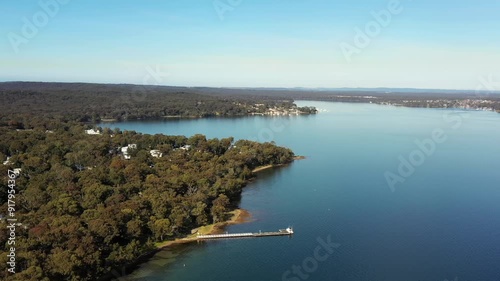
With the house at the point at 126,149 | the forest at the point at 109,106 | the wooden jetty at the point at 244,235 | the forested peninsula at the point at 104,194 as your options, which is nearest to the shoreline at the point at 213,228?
the forested peninsula at the point at 104,194

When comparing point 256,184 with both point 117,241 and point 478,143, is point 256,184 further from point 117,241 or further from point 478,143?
point 478,143

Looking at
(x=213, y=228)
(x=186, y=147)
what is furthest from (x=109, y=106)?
(x=213, y=228)

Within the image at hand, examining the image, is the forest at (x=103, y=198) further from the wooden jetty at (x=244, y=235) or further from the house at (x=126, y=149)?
the wooden jetty at (x=244, y=235)

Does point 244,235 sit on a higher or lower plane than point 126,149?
lower

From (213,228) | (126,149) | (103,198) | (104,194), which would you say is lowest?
(213,228)

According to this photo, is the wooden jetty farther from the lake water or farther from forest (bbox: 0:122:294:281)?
forest (bbox: 0:122:294:281)

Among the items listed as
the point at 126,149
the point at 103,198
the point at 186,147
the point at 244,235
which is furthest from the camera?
the point at 186,147

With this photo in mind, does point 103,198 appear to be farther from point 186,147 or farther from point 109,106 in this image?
point 109,106

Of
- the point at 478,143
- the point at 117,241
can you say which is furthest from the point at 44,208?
the point at 478,143
